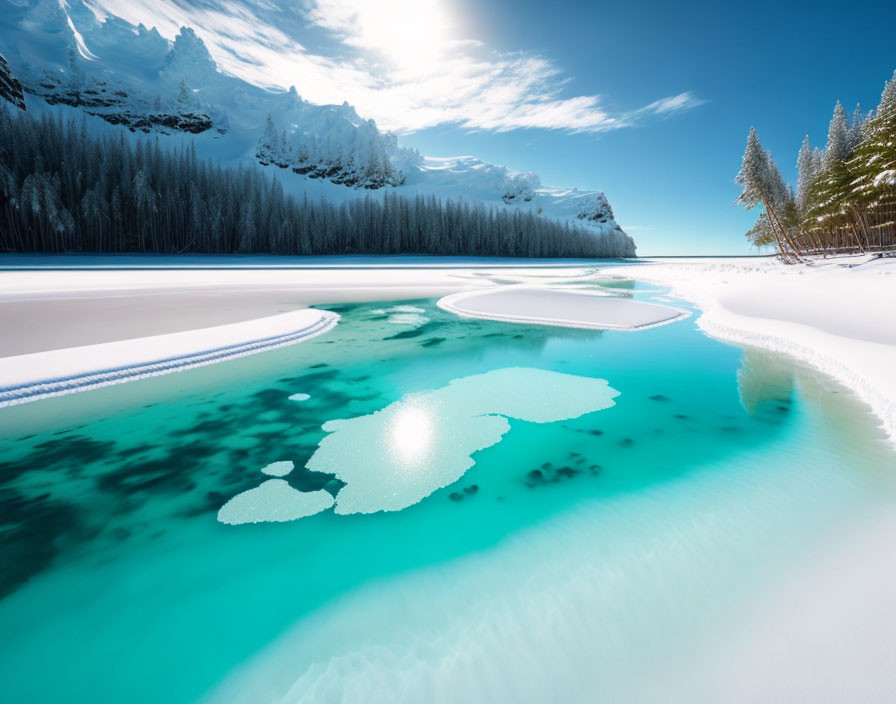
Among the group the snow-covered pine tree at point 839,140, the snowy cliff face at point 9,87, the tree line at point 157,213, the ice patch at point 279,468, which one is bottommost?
the ice patch at point 279,468

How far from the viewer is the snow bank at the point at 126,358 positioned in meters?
6.11

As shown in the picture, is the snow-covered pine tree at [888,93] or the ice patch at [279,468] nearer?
the ice patch at [279,468]

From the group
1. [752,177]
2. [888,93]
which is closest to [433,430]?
[752,177]

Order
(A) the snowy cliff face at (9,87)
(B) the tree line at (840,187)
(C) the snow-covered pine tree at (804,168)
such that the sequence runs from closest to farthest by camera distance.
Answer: (B) the tree line at (840,187), (C) the snow-covered pine tree at (804,168), (A) the snowy cliff face at (9,87)

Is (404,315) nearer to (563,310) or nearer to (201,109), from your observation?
(563,310)

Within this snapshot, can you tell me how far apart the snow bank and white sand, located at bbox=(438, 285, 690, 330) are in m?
6.96

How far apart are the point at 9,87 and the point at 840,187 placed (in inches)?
4263

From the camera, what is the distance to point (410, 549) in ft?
10.6

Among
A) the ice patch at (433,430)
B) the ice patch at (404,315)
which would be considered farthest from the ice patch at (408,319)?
the ice patch at (433,430)

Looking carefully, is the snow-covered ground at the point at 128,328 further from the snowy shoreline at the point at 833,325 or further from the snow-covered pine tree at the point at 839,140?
the snow-covered pine tree at the point at 839,140

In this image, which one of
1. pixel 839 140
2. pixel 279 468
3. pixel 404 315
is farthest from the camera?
pixel 839 140

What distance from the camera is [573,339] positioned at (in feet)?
35.6

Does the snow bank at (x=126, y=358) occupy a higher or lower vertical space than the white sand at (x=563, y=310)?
lower

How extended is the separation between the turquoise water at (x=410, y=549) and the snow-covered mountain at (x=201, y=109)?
10319 centimetres
